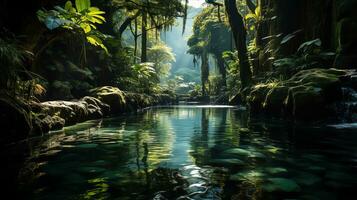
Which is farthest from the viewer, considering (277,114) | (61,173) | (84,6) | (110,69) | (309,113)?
(110,69)

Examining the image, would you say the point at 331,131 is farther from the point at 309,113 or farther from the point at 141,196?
the point at 141,196

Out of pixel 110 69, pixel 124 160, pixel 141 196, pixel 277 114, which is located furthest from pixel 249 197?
pixel 110 69

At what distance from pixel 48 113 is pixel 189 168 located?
4766 millimetres

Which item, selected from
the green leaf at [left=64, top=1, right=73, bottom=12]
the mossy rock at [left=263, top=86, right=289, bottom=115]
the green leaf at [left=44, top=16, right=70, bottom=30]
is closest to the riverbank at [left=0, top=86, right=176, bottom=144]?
the green leaf at [left=44, top=16, right=70, bottom=30]

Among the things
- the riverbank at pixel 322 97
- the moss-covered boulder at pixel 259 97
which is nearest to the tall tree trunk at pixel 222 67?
the moss-covered boulder at pixel 259 97

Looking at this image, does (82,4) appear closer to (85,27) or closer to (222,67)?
(85,27)

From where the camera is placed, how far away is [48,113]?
23.6ft

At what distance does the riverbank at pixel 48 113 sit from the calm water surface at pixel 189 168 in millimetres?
370

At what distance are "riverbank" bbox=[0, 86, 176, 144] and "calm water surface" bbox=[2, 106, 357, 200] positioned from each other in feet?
1.22

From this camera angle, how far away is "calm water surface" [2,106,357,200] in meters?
2.77

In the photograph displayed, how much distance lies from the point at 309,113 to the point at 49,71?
9.47 meters

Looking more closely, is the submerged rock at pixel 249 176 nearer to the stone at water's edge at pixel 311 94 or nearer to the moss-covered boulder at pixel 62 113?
the moss-covered boulder at pixel 62 113

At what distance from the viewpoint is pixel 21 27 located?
23.3 ft

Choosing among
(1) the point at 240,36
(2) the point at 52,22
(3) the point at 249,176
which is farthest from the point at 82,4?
(1) the point at 240,36
